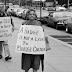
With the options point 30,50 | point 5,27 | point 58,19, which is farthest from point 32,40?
point 58,19

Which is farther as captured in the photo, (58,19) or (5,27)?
(58,19)

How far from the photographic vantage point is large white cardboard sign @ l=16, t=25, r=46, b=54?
695 centimetres

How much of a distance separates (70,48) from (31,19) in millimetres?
6331

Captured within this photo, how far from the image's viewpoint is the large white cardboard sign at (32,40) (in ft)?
22.8

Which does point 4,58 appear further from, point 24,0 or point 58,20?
point 24,0

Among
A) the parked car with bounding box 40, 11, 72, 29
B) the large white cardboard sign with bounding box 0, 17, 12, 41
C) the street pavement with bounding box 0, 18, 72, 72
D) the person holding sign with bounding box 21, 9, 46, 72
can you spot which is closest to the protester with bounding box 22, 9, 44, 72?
the person holding sign with bounding box 21, 9, 46, 72

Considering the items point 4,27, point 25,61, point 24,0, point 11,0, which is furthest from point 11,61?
point 11,0

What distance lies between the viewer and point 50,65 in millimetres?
9242

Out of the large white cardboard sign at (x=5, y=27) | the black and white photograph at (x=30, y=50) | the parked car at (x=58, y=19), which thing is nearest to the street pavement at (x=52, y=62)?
the black and white photograph at (x=30, y=50)

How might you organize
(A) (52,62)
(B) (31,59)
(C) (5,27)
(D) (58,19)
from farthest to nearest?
(D) (58,19) < (C) (5,27) < (A) (52,62) < (B) (31,59)

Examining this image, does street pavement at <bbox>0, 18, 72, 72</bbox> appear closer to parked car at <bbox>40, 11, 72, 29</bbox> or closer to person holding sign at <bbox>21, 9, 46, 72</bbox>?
person holding sign at <bbox>21, 9, 46, 72</bbox>

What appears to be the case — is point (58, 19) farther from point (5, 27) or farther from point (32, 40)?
point (32, 40)

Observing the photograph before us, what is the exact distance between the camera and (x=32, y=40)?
696 cm

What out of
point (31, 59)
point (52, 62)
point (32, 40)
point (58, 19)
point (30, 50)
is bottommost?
point (58, 19)
